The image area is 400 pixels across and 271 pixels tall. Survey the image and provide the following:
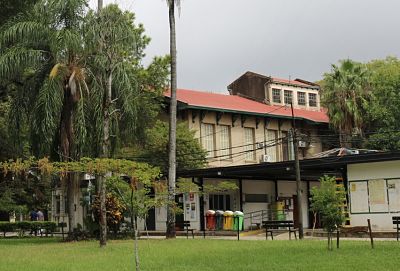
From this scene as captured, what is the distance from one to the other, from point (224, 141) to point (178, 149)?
580cm

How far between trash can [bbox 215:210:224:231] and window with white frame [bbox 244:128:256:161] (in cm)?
1025

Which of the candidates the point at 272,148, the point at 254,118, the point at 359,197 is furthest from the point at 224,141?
the point at 359,197

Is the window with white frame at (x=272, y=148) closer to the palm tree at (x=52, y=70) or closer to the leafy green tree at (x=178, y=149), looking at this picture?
the leafy green tree at (x=178, y=149)

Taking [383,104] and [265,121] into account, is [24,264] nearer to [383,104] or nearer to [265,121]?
[265,121]

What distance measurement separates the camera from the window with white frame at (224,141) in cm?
4362

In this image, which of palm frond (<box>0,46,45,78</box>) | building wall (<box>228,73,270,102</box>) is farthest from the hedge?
building wall (<box>228,73,270,102</box>)

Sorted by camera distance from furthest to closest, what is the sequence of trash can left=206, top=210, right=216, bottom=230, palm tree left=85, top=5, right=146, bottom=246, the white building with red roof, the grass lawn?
the white building with red roof < trash can left=206, top=210, right=216, bottom=230 < palm tree left=85, top=5, right=146, bottom=246 < the grass lawn

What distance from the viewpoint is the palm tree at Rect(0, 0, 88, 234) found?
87.9 ft

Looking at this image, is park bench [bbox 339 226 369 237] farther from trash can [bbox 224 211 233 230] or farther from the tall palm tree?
trash can [bbox 224 211 233 230]

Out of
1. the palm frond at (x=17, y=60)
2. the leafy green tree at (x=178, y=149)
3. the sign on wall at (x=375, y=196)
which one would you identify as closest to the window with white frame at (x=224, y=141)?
A: the leafy green tree at (x=178, y=149)

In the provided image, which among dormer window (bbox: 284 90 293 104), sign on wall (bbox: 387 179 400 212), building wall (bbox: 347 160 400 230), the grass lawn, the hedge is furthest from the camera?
dormer window (bbox: 284 90 293 104)

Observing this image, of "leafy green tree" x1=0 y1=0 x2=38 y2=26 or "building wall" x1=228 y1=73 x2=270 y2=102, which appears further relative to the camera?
"building wall" x1=228 y1=73 x2=270 y2=102

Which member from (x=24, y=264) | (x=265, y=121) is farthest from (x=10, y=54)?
(x=265, y=121)

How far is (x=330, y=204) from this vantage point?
18188 mm
